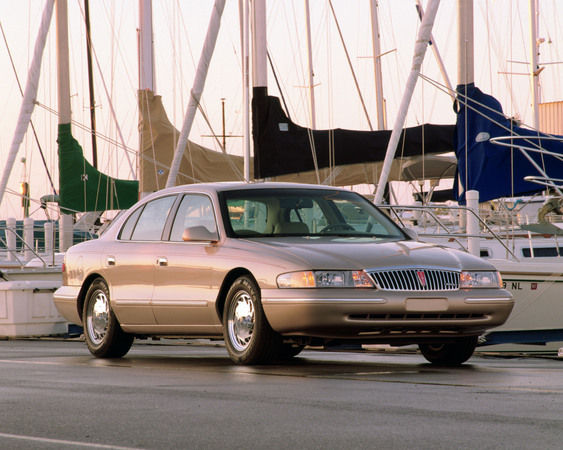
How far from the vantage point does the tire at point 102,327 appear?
10.6 meters

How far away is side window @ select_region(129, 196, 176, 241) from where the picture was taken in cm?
1045

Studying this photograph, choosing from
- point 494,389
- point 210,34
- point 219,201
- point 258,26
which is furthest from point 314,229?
point 258,26

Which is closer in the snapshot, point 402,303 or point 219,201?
point 402,303

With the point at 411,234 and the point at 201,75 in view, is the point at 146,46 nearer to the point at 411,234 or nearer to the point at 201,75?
the point at 201,75

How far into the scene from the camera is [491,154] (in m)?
16.8

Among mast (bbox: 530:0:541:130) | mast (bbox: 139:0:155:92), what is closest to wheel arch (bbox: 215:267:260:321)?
mast (bbox: 139:0:155:92)

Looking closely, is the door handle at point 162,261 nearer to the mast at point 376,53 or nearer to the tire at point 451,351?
the tire at point 451,351

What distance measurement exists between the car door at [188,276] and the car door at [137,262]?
0.16m

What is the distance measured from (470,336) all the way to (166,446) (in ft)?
16.6

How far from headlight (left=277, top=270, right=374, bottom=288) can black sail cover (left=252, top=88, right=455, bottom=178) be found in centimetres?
1031

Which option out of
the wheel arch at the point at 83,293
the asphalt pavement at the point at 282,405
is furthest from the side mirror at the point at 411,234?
the wheel arch at the point at 83,293

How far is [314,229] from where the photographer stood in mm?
9625

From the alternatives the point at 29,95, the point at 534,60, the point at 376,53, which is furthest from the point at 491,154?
the point at 534,60

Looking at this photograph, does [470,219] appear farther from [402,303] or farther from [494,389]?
[494,389]
